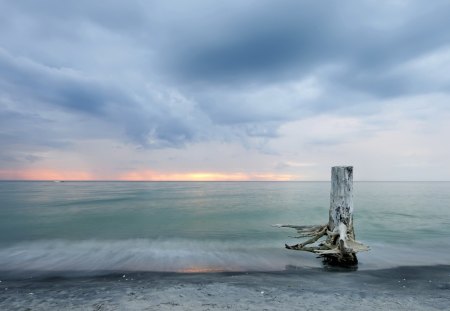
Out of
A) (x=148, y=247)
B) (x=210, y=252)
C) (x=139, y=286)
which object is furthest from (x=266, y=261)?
(x=148, y=247)

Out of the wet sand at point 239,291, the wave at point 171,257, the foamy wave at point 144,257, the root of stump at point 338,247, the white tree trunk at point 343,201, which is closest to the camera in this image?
the wet sand at point 239,291

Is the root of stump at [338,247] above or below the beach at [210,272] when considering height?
above

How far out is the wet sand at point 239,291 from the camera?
804 cm

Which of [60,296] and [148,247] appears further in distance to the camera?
[148,247]

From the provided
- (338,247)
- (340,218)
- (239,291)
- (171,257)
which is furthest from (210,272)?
(340,218)

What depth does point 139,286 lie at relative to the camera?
32.3 feet

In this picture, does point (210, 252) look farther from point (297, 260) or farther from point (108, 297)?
point (108, 297)

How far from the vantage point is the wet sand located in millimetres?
8039

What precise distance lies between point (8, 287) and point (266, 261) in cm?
939

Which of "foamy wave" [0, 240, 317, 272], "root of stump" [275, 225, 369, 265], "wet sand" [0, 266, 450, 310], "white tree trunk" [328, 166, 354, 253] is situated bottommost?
"foamy wave" [0, 240, 317, 272]

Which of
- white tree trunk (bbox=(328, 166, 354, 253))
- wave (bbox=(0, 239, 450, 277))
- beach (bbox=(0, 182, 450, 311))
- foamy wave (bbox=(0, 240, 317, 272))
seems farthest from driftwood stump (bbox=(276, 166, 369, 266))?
foamy wave (bbox=(0, 240, 317, 272))

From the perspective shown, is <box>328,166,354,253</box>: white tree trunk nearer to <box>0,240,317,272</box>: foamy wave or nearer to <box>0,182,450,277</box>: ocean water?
<box>0,182,450,277</box>: ocean water

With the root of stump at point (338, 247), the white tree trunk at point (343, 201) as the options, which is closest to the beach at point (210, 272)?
the root of stump at point (338, 247)

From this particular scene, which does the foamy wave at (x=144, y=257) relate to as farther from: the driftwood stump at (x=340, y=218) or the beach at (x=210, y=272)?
the driftwood stump at (x=340, y=218)
